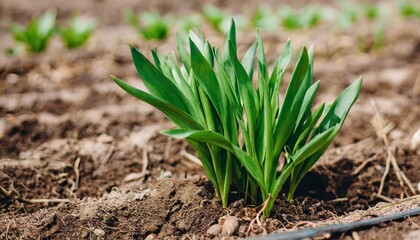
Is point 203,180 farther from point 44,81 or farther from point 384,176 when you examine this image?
point 44,81

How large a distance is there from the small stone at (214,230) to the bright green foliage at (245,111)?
0.12 m

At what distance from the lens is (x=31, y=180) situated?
97.6 inches

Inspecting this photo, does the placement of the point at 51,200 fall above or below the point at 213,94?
below

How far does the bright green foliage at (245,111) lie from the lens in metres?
1.81

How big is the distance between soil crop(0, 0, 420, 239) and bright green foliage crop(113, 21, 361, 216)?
0.15 meters

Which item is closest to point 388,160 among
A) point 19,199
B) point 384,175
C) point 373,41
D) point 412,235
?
point 384,175

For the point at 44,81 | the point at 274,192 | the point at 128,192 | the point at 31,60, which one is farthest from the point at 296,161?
the point at 31,60

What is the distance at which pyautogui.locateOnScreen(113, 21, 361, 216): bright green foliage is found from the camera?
181cm

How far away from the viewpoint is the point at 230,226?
1.87 metres

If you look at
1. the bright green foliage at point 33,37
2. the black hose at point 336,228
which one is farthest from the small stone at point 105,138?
the bright green foliage at point 33,37

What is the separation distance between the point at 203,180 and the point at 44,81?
90.5 inches

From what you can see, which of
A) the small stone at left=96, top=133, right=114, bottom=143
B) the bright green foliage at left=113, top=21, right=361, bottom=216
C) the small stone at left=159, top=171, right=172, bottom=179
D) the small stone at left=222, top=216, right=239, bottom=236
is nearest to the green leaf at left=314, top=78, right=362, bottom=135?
the bright green foliage at left=113, top=21, right=361, bottom=216

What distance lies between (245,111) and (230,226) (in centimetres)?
40

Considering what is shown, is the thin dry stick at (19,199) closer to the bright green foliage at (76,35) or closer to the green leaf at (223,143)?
the green leaf at (223,143)
